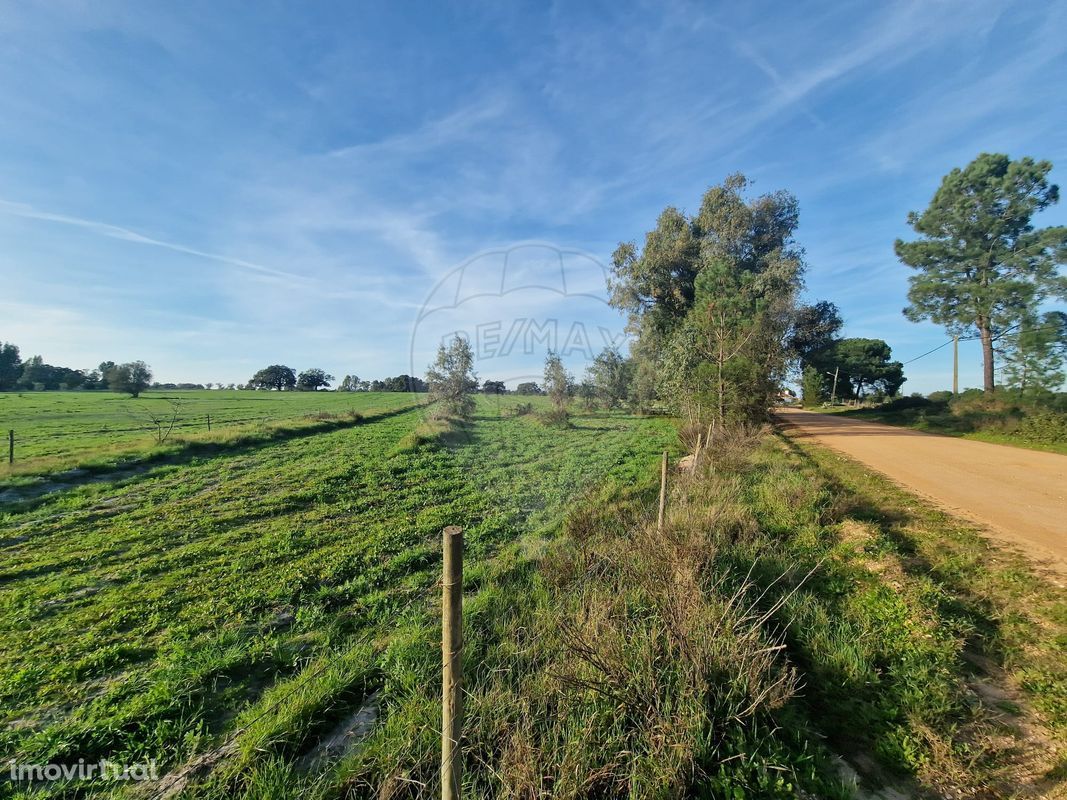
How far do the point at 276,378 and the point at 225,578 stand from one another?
90883 millimetres

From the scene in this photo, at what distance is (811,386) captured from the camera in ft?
132

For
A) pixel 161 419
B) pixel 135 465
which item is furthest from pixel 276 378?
pixel 135 465

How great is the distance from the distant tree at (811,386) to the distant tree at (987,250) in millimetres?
15823

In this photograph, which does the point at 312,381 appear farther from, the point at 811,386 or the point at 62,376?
the point at 811,386

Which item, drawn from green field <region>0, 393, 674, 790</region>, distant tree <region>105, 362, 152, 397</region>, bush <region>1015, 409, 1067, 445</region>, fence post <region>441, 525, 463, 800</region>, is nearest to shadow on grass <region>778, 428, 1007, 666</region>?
green field <region>0, 393, 674, 790</region>

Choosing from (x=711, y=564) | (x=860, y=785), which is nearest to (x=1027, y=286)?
(x=711, y=564)

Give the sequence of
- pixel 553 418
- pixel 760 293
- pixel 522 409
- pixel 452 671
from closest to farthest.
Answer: pixel 452 671, pixel 522 409, pixel 553 418, pixel 760 293

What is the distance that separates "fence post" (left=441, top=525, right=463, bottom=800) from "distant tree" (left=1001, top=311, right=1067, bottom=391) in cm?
2593

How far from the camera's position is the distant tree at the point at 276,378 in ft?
268

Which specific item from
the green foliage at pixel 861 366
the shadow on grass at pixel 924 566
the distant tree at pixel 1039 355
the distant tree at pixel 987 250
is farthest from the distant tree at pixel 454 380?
the green foliage at pixel 861 366

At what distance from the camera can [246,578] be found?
17.8ft

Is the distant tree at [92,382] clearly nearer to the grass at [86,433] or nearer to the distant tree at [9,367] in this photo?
the distant tree at [9,367]

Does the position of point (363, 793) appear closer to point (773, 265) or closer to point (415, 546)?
point (415, 546)

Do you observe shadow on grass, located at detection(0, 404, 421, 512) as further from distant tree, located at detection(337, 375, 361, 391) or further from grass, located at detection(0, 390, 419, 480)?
distant tree, located at detection(337, 375, 361, 391)
